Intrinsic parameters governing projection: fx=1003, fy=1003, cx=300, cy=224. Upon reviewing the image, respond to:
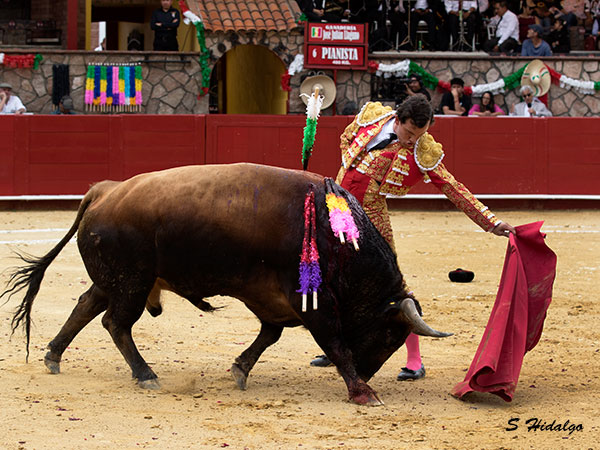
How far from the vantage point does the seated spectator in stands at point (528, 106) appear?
12.7 m

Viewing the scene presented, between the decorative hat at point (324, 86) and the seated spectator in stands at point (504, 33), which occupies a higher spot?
the seated spectator in stands at point (504, 33)

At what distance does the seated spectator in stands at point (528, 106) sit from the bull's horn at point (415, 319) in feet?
30.2

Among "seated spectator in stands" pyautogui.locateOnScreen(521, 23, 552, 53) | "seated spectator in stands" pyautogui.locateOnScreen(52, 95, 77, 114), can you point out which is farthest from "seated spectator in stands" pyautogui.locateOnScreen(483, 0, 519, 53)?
"seated spectator in stands" pyautogui.locateOnScreen(52, 95, 77, 114)

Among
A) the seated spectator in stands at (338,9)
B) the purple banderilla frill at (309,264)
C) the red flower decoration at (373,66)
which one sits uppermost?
the seated spectator in stands at (338,9)

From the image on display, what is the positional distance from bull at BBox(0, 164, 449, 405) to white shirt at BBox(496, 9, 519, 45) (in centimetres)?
1028

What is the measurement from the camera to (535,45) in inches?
533

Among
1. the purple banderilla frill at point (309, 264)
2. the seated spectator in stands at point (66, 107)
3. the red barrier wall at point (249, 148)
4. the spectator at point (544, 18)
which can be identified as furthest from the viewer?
the spectator at point (544, 18)

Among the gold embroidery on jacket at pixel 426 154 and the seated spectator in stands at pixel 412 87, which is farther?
the seated spectator in stands at pixel 412 87

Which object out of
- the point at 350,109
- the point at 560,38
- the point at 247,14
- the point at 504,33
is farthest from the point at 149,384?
the point at 560,38

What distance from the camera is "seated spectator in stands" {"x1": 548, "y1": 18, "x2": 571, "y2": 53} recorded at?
45.2 feet

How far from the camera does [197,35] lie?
13078mm

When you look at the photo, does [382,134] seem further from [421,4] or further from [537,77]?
[421,4]

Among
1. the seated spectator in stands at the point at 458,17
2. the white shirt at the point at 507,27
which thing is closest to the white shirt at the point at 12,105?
the seated spectator in stands at the point at 458,17
